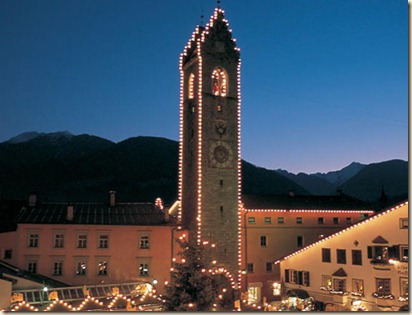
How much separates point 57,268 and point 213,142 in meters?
13.7

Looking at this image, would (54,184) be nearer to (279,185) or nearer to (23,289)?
(279,185)

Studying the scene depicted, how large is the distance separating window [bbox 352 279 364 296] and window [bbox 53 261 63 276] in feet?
61.3

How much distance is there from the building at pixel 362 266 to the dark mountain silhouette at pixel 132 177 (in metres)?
71.4

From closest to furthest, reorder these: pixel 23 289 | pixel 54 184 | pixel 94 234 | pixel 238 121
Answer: pixel 23 289 → pixel 94 234 → pixel 238 121 → pixel 54 184

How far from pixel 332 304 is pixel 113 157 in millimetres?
124356

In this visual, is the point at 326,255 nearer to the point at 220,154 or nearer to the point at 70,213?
the point at 220,154

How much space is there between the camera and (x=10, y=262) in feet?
108

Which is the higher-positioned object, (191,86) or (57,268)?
(191,86)

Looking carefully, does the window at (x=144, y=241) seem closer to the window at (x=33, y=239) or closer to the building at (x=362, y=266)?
the window at (x=33, y=239)

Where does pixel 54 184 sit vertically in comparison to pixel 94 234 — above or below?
above

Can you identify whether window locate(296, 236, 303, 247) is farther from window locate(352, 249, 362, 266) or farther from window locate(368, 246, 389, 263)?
window locate(368, 246, 389, 263)

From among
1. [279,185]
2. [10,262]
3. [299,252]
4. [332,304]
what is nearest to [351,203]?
[299,252]

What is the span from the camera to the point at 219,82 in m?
36.9

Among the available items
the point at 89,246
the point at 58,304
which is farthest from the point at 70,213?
the point at 58,304
